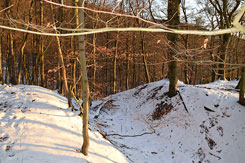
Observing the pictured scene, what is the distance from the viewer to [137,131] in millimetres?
7832

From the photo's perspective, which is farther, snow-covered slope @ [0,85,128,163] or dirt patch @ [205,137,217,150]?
dirt patch @ [205,137,217,150]

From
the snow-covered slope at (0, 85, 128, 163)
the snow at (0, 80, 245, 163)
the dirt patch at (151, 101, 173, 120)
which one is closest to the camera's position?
the snow-covered slope at (0, 85, 128, 163)

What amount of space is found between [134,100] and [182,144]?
5500 mm

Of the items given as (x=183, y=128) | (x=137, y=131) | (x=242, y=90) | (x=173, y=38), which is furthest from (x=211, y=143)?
(x=173, y=38)

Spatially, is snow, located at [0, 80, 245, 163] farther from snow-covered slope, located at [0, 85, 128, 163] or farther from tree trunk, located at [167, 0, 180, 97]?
→ tree trunk, located at [167, 0, 180, 97]

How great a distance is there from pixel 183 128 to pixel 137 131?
221 cm

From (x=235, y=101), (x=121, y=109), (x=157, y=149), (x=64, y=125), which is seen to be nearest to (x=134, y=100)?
(x=121, y=109)

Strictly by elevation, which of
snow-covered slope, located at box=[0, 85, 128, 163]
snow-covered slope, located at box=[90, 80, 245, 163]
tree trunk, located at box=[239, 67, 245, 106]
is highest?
tree trunk, located at box=[239, 67, 245, 106]

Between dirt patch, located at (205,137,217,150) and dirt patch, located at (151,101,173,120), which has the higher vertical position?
dirt patch, located at (151,101,173,120)

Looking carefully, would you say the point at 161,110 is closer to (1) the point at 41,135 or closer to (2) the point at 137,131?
(2) the point at 137,131

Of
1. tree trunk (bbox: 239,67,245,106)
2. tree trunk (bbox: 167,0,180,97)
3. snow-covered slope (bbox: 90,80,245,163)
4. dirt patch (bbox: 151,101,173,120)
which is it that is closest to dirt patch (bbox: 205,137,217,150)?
snow-covered slope (bbox: 90,80,245,163)

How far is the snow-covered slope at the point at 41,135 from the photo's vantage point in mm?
3477

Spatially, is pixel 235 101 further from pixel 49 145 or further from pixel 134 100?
pixel 49 145

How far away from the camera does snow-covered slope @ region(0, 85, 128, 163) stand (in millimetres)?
3477
